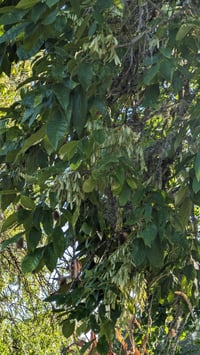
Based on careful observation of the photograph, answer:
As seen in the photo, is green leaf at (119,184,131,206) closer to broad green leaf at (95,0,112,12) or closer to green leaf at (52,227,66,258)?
green leaf at (52,227,66,258)

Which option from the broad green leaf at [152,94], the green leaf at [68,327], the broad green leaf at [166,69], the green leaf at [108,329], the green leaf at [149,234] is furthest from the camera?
the green leaf at [68,327]

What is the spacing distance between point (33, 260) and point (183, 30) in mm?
789

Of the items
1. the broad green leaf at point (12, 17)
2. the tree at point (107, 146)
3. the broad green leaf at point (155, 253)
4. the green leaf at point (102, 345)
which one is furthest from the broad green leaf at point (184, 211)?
the broad green leaf at point (12, 17)

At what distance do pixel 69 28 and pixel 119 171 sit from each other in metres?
0.53

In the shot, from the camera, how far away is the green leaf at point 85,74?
1.61 meters

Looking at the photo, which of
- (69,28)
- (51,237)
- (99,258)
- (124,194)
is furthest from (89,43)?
(99,258)

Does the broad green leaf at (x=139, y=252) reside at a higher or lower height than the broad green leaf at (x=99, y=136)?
lower

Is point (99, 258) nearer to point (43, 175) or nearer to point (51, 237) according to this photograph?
point (51, 237)

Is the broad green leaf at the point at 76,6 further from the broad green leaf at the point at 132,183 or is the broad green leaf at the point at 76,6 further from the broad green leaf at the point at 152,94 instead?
the broad green leaf at the point at 132,183

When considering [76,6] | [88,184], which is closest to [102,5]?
[76,6]

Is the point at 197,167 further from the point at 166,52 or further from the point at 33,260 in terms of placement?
the point at 33,260

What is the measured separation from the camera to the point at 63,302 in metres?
2.20

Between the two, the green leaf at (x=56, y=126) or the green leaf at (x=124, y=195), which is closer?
the green leaf at (x=56, y=126)

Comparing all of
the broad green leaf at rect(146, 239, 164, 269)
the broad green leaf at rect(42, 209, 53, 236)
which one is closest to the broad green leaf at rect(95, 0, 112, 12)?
the broad green leaf at rect(42, 209, 53, 236)
